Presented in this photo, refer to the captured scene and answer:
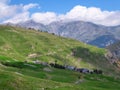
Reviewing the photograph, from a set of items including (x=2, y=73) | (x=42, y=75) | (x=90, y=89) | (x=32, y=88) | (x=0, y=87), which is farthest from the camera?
(x=42, y=75)

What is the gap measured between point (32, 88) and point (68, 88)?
17.5 m

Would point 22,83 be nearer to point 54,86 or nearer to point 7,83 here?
point 7,83

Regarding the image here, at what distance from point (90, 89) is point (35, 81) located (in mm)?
24991

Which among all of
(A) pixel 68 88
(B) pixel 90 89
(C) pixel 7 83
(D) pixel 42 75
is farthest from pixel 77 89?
(D) pixel 42 75

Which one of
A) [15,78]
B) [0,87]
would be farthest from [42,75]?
[0,87]

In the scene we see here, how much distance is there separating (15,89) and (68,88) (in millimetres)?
24664

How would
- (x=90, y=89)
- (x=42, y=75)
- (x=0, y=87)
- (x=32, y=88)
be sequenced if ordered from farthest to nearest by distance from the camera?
(x=42, y=75) → (x=90, y=89) → (x=32, y=88) → (x=0, y=87)

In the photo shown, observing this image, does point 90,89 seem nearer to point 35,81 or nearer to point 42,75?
point 35,81

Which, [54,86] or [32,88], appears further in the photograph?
[54,86]

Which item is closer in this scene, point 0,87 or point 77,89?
point 0,87

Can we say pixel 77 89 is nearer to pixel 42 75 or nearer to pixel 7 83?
pixel 7 83

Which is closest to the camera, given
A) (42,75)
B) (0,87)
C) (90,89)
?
(0,87)

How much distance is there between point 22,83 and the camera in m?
114

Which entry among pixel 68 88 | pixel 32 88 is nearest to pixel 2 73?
pixel 32 88
